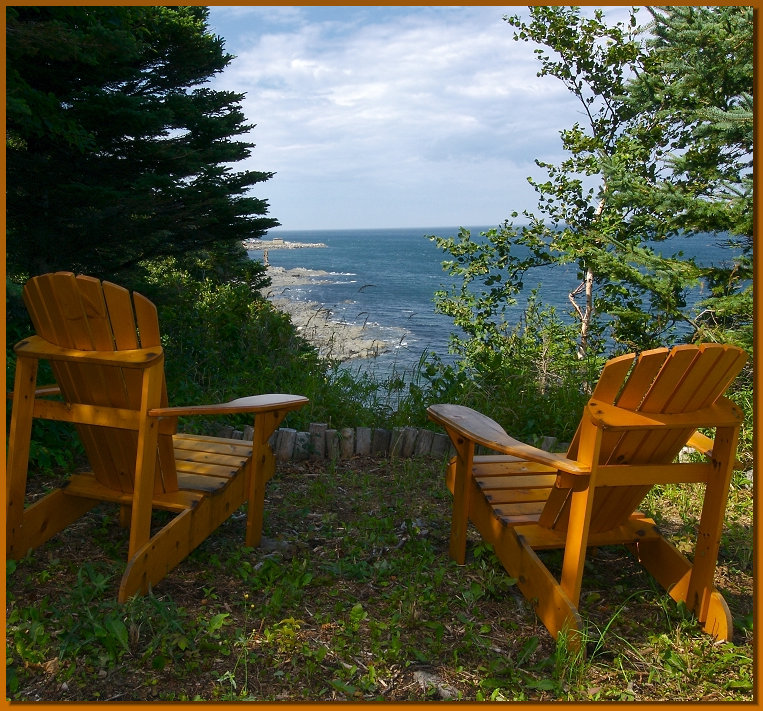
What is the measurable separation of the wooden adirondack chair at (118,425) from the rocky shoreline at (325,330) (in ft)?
8.86

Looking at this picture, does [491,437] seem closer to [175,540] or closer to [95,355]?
[175,540]

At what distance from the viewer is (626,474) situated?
2025mm

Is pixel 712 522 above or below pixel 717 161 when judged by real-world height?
below

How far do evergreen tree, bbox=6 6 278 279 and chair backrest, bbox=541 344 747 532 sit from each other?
3.30 m

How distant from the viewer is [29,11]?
4328 millimetres

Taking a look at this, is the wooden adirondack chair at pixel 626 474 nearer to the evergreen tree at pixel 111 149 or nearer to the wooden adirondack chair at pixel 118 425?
the wooden adirondack chair at pixel 118 425

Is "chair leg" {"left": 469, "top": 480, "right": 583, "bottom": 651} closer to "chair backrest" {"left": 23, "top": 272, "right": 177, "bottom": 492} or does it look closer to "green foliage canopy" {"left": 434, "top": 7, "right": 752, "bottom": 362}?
"chair backrest" {"left": 23, "top": 272, "right": 177, "bottom": 492}

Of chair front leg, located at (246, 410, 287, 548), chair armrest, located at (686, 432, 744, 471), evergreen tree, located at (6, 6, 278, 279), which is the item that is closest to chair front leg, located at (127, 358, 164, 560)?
chair front leg, located at (246, 410, 287, 548)

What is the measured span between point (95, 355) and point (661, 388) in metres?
1.89

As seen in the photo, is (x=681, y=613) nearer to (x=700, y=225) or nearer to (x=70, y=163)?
(x=700, y=225)

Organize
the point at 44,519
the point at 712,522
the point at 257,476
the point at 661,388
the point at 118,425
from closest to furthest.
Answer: the point at 661,388
the point at 712,522
the point at 118,425
the point at 44,519
the point at 257,476

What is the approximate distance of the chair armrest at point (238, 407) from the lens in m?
2.20

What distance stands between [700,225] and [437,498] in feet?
9.46

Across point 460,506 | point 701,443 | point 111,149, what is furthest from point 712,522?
point 111,149
